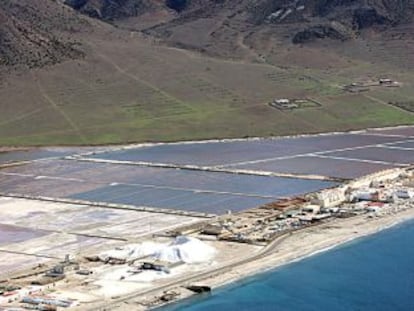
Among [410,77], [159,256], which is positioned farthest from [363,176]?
[410,77]

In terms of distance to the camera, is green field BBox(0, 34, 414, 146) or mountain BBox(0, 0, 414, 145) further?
mountain BBox(0, 0, 414, 145)

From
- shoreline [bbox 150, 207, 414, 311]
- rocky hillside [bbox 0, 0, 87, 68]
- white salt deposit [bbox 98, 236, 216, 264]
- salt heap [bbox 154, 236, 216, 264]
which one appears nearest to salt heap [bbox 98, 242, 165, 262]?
white salt deposit [bbox 98, 236, 216, 264]

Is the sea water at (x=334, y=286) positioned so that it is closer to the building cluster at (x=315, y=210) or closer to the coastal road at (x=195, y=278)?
the coastal road at (x=195, y=278)

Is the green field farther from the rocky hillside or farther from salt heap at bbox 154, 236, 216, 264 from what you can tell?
salt heap at bbox 154, 236, 216, 264

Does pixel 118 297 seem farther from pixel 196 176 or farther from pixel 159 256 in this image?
pixel 196 176

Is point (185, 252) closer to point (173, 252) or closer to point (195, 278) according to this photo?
point (173, 252)

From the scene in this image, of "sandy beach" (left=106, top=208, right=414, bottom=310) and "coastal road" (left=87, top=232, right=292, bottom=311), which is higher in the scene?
"coastal road" (left=87, top=232, right=292, bottom=311)

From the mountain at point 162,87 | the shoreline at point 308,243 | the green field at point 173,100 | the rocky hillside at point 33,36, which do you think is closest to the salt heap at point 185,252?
the shoreline at point 308,243
